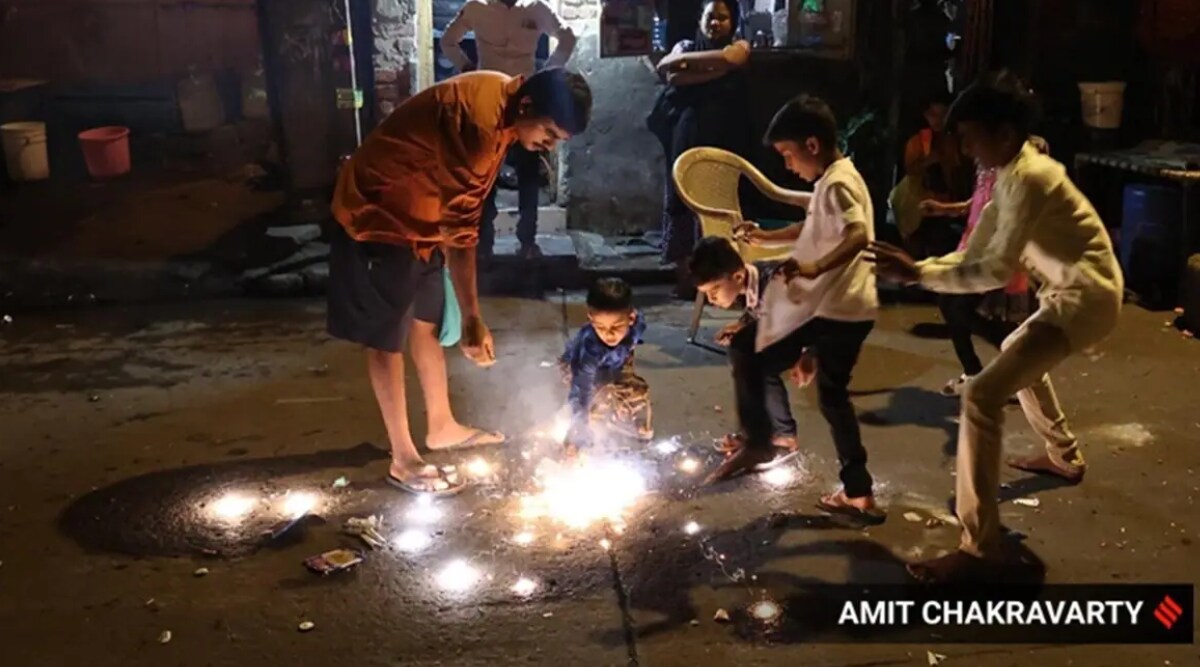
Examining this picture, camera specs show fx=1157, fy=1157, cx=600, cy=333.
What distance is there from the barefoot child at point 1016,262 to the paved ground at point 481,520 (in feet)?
2.41

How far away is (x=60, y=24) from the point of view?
1392 centimetres

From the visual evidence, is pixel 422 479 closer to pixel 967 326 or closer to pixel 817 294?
pixel 817 294

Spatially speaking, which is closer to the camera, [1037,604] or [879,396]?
[1037,604]

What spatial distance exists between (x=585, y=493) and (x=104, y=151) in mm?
9115

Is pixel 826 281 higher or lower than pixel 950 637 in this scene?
higher

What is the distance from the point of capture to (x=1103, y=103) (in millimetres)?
9742

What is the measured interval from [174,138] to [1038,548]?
441 inches

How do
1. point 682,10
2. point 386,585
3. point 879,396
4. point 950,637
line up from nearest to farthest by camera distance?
1. point 950,637
2. point 386,585
3. point 879,396
4. point 682,10

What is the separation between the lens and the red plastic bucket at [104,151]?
12375 millimetres

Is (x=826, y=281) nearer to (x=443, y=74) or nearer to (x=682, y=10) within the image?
(x=682, y=10)

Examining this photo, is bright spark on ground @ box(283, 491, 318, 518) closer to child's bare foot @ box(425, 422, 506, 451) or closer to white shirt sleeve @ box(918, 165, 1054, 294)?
child's bare foot @ box(425, 422, 506, 451)

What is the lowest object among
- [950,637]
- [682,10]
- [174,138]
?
[950,637]

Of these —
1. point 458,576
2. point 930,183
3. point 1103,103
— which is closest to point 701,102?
point 930,183

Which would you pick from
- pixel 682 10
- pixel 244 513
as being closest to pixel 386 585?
pixel 244 513
